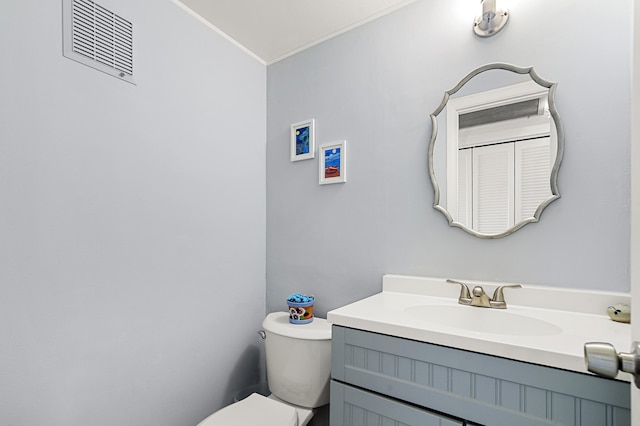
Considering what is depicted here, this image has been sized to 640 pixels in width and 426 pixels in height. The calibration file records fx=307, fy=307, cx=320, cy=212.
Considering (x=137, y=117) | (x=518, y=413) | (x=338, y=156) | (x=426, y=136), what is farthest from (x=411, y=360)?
(x=137, y=117)

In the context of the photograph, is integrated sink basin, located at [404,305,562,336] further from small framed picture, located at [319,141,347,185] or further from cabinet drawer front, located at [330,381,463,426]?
small framed picture, located at [319,141,347,185]

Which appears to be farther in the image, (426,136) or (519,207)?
(426,136)

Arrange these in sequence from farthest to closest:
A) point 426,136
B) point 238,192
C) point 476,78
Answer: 1. point 238,192
2. point 426,136
3. point 476,78

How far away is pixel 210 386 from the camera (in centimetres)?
160

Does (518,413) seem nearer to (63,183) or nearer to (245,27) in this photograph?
(63,183)

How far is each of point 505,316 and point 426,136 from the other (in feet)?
2.67

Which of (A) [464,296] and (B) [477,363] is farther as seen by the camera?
(A) [464,296]

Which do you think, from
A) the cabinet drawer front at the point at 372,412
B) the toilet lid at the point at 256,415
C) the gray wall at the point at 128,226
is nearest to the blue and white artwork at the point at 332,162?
the gray wall at the point at 128,226

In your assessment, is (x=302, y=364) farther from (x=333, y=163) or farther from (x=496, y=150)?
(x=496, y=150)

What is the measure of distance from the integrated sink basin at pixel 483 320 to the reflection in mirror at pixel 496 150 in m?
0.31

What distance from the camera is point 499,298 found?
118cm

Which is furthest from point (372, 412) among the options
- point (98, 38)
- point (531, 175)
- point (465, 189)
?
point (98, 38)

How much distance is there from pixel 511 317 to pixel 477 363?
1.28 feet

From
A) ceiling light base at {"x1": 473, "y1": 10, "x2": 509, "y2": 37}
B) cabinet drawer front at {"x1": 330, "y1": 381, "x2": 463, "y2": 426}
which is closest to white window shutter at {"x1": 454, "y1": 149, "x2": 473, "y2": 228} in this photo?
ceiling light base at {"x1": 473, "y1": 10, "x2": 509, "y2": 37}
